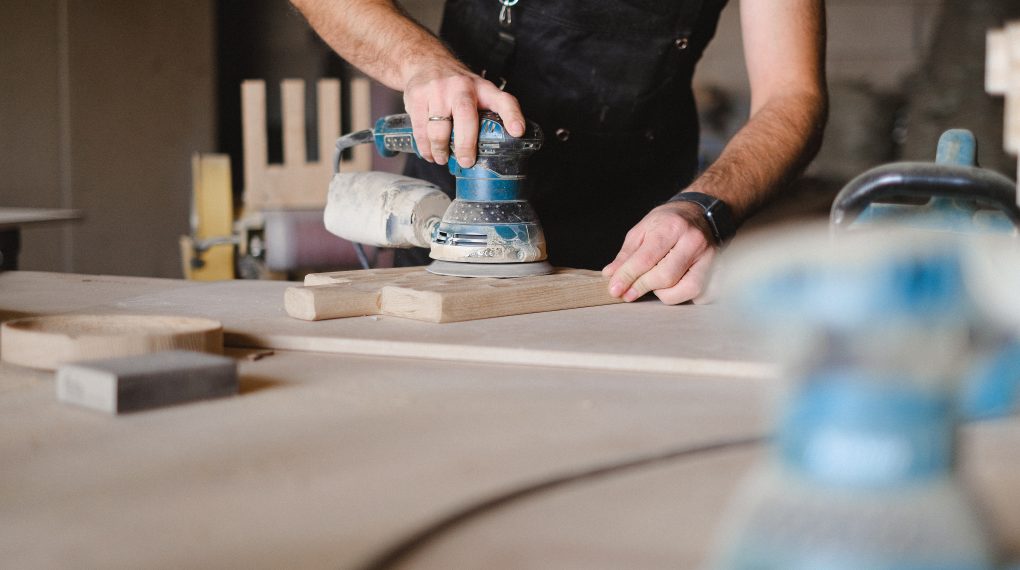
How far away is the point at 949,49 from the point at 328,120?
281 centimetres

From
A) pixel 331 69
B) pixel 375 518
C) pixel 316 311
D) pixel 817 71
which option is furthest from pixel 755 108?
pixel 331 69

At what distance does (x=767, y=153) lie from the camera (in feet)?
6.38

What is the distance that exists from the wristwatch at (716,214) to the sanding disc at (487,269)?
0.92ft

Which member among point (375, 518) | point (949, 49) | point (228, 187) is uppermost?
point (949, 49)

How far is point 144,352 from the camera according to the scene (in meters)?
0.97

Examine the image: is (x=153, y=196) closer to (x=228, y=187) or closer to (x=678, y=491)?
(x=228, y=187)

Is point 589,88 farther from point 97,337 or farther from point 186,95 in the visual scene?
point 186,95

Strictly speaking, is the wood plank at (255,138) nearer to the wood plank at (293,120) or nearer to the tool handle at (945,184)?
the wood plank at (293,120)

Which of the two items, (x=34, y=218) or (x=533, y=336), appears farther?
(x=34, y=218)

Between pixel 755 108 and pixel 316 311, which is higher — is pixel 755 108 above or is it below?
above

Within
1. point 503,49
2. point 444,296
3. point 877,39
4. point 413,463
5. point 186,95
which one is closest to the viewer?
point 413,463

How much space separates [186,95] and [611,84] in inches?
178

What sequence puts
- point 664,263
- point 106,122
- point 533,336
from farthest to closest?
point 106,122 → point 664,263 → point 533,336

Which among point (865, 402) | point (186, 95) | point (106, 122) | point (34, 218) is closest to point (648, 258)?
point (865, 402)
